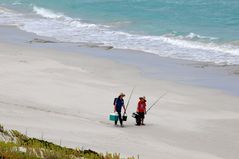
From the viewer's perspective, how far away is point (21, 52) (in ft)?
95.2

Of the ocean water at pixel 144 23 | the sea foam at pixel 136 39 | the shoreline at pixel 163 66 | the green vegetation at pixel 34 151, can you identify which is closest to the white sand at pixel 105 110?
the shoreline at pixel 163 66

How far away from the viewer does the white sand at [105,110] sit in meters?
14.4

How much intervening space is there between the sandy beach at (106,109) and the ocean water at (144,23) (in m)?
5.99

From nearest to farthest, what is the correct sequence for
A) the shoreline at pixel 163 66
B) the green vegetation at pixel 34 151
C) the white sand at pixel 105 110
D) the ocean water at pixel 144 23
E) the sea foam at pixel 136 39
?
1. the green vegetation at pixel 34 151
2. the white sand at pixel 105 110
3. the shoreline at pixel 163 66
4. the sea foam at pixel 136 39
5. the ocean water at pixel 144 23

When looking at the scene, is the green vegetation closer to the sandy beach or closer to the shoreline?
the sandy beach

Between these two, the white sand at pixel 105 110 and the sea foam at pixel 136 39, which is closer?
the white sand at pixel 105 110

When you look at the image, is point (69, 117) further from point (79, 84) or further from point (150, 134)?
point (79, 84)

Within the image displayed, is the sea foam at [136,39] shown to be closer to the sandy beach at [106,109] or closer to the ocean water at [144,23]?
the ocean water at [144,23]

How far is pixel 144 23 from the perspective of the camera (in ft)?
142

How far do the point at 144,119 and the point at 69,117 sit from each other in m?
2.33

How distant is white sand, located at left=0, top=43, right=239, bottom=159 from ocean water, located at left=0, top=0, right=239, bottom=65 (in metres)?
6.47

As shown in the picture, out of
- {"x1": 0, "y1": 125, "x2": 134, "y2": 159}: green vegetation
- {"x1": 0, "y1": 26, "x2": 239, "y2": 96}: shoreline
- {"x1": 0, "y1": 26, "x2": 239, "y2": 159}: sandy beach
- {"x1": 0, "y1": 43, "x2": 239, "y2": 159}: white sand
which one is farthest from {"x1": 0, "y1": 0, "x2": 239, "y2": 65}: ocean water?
{"x1": 0, "y1": 125, "x2": 134, "y2": 159}: green vegetation

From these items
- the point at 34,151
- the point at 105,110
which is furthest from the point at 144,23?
the point at 34,151

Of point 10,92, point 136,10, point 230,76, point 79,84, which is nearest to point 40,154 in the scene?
point 10,92
